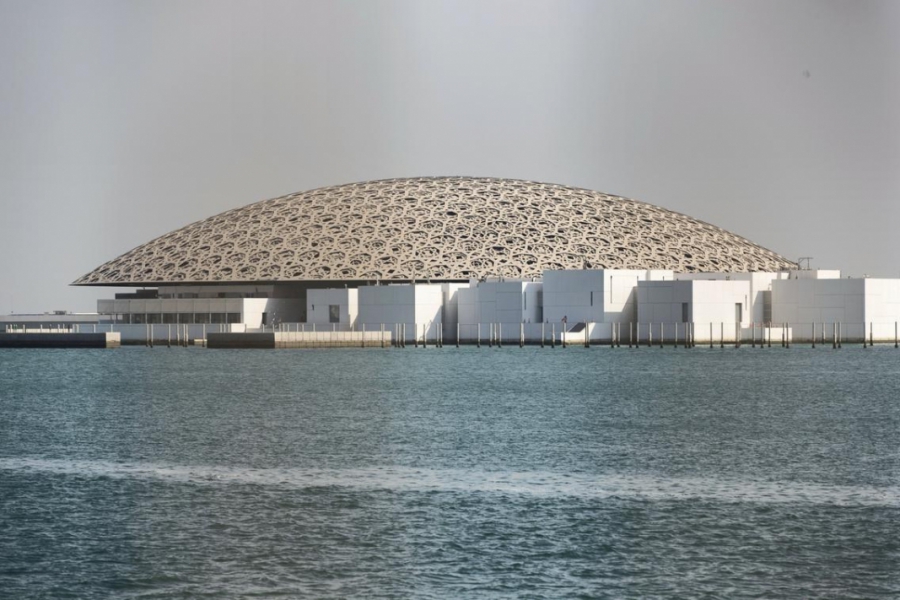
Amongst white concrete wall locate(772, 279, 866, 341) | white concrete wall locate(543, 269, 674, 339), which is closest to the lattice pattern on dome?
white concrete wall locate(543, 269, 674, 339)

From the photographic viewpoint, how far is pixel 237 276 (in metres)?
116

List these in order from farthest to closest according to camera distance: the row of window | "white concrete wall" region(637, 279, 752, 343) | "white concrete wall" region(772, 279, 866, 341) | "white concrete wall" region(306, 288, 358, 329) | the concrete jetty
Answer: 1. the row of window
2. the concrete jetty
3. "white concrete wall" region(306, 288, 358, 329)
4. "white concrete wall" region(772, 279, 866, 341)
5. "white concrete wall" region(637, 279, 752, 343)

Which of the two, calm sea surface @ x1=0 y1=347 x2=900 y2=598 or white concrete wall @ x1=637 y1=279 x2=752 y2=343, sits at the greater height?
white concrete wall @ x1=637 y1=279 x2=752 y2=343

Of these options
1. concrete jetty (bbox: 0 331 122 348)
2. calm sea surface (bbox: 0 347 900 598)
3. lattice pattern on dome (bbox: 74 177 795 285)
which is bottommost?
calm sea surface (bbox: 0 347 900 598)

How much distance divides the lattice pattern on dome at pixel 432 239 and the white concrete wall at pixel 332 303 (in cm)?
584

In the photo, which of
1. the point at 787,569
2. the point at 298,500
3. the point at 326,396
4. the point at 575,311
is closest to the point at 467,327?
the point at 575,311

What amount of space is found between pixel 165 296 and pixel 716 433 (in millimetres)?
85698

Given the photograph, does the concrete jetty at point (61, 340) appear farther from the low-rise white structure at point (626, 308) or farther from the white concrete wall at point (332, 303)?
the white concrete wall at point (332, 303)

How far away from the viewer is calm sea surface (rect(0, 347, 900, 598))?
22.0 m

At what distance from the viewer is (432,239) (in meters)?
118

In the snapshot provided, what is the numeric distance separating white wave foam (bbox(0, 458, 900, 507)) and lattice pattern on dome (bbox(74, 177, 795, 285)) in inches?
3060

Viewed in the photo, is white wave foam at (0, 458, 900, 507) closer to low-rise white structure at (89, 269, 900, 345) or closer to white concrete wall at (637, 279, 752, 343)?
white concrete wall at (637, 279, 752, 343)

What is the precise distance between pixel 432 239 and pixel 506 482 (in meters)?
87.2

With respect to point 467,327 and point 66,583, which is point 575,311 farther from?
point 66,583
